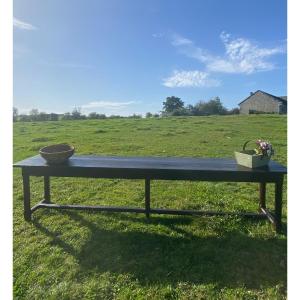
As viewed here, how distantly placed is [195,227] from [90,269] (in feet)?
4.15

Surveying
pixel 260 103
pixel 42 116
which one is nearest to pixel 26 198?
pixel 42 116

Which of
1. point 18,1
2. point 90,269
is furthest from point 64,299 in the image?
point 18,1

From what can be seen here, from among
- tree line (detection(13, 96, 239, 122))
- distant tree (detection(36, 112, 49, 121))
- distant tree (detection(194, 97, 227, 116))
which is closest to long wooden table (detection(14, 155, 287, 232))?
tree line (detection(13, 96, 239, 122))

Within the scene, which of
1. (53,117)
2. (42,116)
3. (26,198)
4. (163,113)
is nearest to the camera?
(26,198)

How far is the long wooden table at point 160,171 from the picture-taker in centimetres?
300

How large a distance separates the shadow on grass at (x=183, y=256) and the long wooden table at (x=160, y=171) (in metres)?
0.41

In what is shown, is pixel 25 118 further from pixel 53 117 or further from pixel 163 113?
pixel 163 113

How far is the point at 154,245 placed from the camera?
289cm

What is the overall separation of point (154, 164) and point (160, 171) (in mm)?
262

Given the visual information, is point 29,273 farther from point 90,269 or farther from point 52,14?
point 52,14

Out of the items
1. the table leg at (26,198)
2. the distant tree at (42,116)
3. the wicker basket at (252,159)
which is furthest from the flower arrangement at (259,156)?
the distant tree at (42,116)

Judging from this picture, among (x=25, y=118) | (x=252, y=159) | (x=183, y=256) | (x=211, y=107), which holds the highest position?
(x=211, y=107)

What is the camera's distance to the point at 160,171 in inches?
123

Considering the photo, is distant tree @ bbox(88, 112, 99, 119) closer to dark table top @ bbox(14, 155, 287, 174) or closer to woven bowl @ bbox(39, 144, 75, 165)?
dark table top @ bbox(14, 155, 287, 174)
